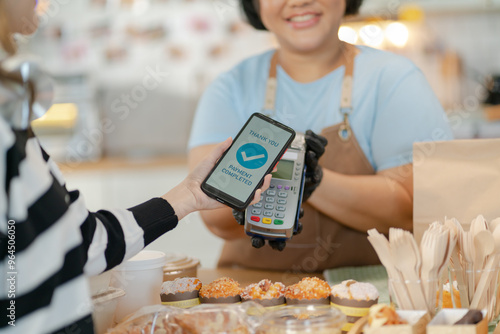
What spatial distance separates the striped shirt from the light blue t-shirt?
710 mm

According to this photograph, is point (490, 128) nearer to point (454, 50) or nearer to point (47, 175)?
point (454, 50)

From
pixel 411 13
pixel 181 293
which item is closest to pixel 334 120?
pixel 181 293

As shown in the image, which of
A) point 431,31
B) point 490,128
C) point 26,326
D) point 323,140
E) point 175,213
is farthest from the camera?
point 431,31

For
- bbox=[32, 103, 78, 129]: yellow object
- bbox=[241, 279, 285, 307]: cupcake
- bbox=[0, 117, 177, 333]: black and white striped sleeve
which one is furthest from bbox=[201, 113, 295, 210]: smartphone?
bbox=[32, 103, 78, 129]: yellow object

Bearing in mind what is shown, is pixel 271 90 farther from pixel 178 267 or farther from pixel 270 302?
pixel 270 302

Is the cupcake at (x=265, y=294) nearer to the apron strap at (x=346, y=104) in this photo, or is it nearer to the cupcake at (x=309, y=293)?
the cupcake at (x=309, y=293)

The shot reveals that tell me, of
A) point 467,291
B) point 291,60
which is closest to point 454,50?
point 291,60

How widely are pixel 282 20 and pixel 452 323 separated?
80cm

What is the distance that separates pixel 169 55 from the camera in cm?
317

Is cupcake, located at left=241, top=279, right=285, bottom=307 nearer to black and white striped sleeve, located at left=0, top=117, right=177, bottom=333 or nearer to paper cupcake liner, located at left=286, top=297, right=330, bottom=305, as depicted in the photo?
paper cupcake liner, located at left=286, top=297, right=330, bottom=305

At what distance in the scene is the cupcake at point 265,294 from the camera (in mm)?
729

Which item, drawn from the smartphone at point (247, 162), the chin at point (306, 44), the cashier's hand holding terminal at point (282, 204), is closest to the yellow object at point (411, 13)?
the chin at point (306, 44)

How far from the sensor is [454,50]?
3.26 metres

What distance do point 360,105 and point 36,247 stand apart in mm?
850
